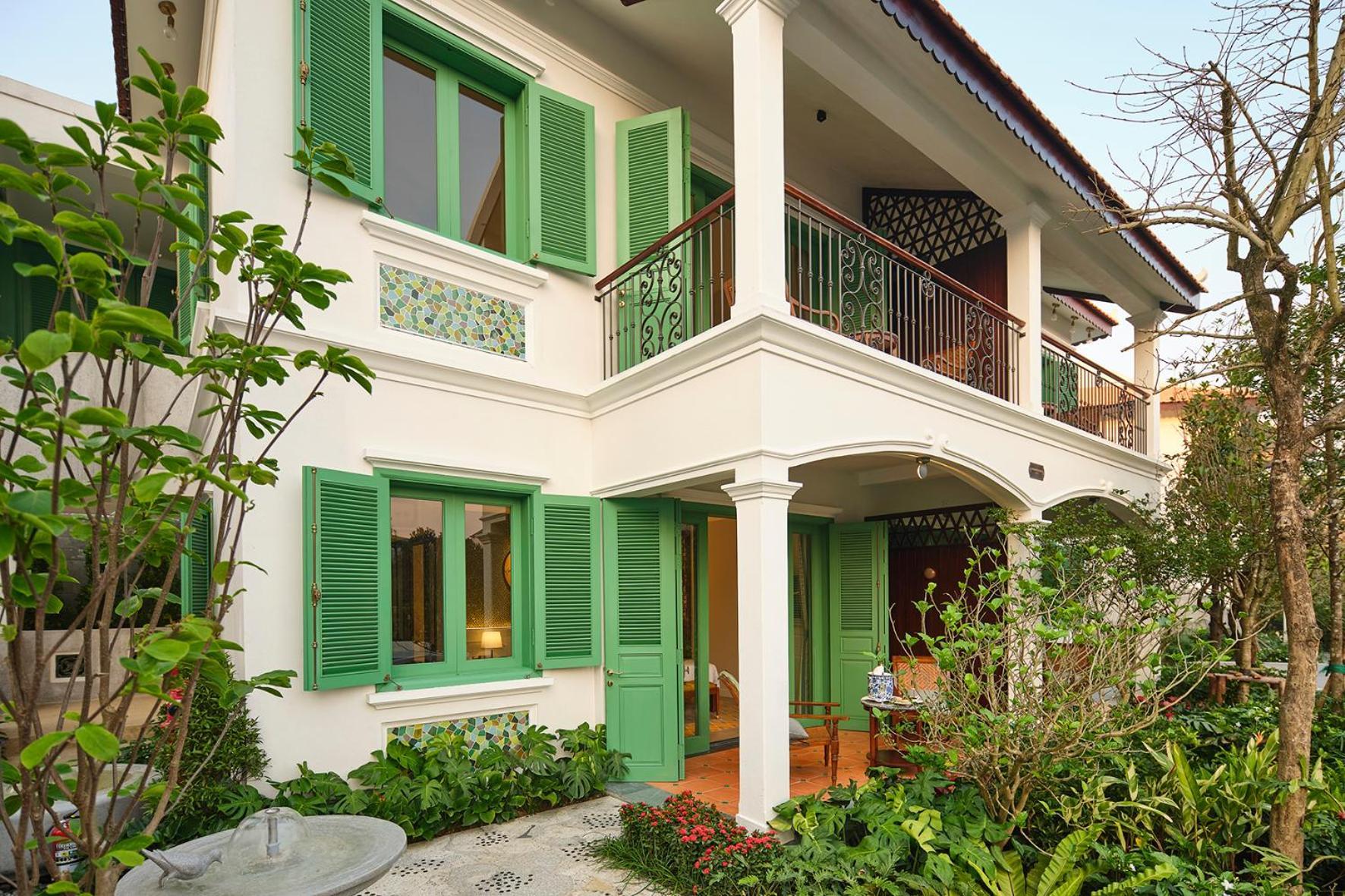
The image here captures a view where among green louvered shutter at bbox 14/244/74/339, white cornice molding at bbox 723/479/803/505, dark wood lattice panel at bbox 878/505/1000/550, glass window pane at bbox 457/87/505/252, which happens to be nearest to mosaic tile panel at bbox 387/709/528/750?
white cornice molding at bbox 723/479/803/505

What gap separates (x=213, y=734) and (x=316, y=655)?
72cm

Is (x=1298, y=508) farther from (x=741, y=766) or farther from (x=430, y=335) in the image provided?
(x=430, y=335)

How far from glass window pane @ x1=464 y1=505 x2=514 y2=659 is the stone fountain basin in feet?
10.9

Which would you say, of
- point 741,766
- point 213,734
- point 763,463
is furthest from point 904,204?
point 213,734

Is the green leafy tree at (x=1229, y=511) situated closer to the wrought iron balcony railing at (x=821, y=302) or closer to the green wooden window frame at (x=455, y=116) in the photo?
the wrought iron balcony railing at (x=821, y=302)

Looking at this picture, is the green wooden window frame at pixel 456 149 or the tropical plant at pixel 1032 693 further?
the green wooden window frame at pixel 456 149

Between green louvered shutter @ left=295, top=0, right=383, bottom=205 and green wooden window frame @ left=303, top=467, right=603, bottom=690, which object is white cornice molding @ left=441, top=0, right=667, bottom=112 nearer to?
green louvered shutter @ left=295, top=0, right=383, bottom=205

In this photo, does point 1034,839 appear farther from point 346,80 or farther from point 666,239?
point 346,80

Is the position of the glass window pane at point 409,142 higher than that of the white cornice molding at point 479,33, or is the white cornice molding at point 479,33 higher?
the white cornice molding at point 479,33

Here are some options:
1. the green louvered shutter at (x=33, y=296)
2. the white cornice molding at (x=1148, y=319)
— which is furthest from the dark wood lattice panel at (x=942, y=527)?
the green louvered shutter at (x=33, y=296)

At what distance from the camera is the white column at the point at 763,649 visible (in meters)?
4.87

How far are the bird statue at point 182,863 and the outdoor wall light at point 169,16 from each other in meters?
7.36

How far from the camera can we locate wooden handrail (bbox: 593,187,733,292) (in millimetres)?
5555

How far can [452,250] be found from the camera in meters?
6.02
